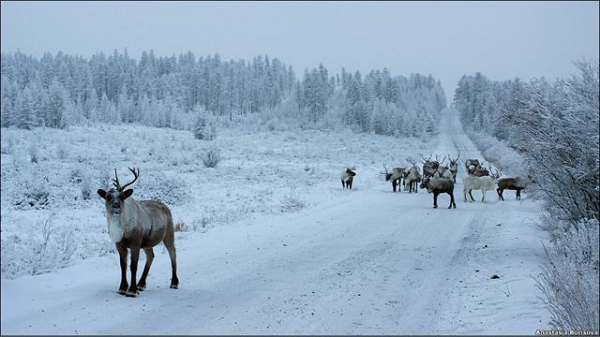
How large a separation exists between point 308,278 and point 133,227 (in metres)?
3.21

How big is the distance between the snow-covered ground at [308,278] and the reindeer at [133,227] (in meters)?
0.34

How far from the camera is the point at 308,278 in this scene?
8.95m

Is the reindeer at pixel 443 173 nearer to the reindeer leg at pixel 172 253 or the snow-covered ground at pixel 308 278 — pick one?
the snow-covered ground at pixel 308 278

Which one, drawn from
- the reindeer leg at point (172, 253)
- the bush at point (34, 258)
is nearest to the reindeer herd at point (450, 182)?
the reindeer leg at point (172, 253)

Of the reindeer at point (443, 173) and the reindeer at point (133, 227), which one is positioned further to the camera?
the reindeer at point (443, 173)

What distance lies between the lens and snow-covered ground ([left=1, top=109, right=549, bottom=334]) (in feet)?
21.0

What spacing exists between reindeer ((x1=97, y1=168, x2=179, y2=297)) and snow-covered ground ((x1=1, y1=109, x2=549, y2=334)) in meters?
0.34

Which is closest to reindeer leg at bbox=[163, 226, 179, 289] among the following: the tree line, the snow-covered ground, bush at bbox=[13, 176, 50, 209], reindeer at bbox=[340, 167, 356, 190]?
the snow-covered ground

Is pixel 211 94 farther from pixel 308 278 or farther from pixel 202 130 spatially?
pixel 308 278

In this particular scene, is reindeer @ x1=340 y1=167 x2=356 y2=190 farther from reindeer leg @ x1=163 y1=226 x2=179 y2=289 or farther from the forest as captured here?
reindeer leg @ x1=163 y1=226 x2=179 y2=289

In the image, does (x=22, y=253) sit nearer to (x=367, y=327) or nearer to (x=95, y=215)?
(x=367, y=327)

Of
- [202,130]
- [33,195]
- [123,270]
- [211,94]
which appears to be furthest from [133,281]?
[211,94]

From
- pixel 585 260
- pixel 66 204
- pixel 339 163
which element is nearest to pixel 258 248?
pixel 585 260

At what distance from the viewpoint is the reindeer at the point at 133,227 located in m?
7.22
